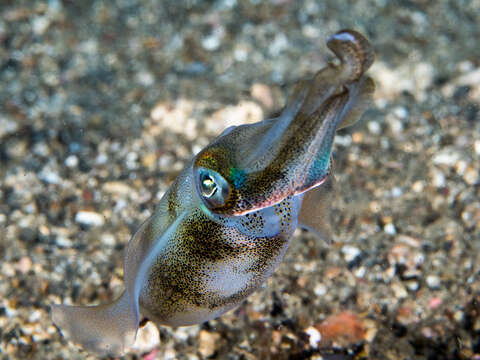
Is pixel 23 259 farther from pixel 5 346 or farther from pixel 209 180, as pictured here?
pixel 209 180

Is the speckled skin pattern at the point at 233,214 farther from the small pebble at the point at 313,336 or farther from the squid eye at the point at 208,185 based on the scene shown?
the small pebble at the point at 313,336

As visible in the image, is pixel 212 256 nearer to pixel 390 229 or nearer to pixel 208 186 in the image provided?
pixel 208 186

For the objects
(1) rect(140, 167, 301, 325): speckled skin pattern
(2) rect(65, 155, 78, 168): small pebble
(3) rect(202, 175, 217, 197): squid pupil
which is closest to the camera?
(3) rect(202, 175, 217, 197): squid pupil

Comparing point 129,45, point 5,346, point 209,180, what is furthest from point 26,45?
point 209,180

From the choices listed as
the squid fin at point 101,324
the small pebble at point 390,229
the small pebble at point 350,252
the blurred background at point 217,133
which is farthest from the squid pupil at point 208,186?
the small pebble at point 390,229

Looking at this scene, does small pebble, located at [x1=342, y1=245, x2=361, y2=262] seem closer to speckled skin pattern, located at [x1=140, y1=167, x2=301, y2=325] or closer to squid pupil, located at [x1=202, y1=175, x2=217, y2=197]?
speckled skin pattern, located at [x1=140, y1=167, x2=301, y2=325]

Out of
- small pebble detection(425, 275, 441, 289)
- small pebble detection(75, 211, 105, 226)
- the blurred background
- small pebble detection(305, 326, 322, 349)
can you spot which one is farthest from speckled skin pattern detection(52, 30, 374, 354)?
small pebble detection(425, 275, 441, 289)
